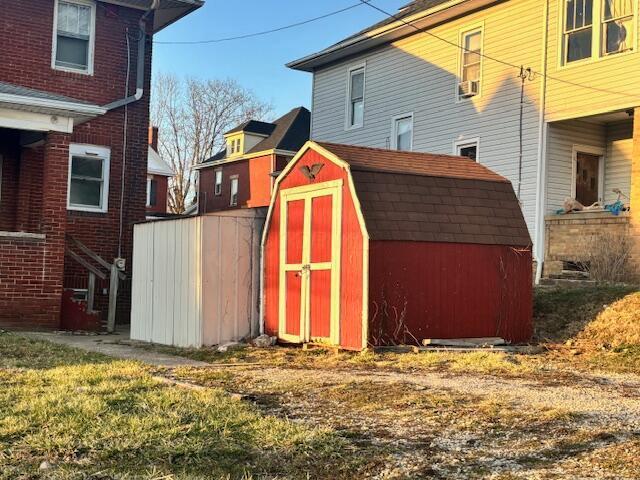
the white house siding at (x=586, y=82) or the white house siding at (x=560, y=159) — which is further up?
the white house siding at (x=586, y=82)

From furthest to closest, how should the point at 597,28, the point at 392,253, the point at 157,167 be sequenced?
the point at 157,167
the point at 597,28
the point at 392,253

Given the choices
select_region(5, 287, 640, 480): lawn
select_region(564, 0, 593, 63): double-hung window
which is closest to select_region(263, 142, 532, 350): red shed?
select_region(5, 287, 640, 480): lawn

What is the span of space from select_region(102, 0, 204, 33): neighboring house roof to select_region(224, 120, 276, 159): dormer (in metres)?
17.2

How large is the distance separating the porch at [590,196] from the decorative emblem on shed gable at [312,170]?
6.90 meters

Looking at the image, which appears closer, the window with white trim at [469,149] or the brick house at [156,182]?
the window with white trim at [469,149]

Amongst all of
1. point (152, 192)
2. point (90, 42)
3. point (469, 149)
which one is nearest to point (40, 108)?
point (90, 42)

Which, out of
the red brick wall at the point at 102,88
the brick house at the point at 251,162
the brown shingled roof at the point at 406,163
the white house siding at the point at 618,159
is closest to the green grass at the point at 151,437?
the brown shingled roof at the point at 406,163

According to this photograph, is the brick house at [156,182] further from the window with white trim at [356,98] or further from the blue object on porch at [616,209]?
the blue object on porch at [616,209]

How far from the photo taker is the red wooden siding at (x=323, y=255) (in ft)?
31.1

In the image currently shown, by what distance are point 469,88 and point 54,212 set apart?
36.2 ft

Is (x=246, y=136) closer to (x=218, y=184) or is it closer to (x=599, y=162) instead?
(x=218, y=184)

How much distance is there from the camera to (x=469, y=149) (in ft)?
62.9

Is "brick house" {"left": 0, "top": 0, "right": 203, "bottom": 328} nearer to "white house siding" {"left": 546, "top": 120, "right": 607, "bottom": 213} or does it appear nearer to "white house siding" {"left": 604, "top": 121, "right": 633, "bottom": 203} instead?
"white house siding" {"left": 546, "top": 120, "right": 607, "bottom": 213}

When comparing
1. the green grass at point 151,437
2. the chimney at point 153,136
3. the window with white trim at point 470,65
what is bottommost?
the green grass at point 151,437
